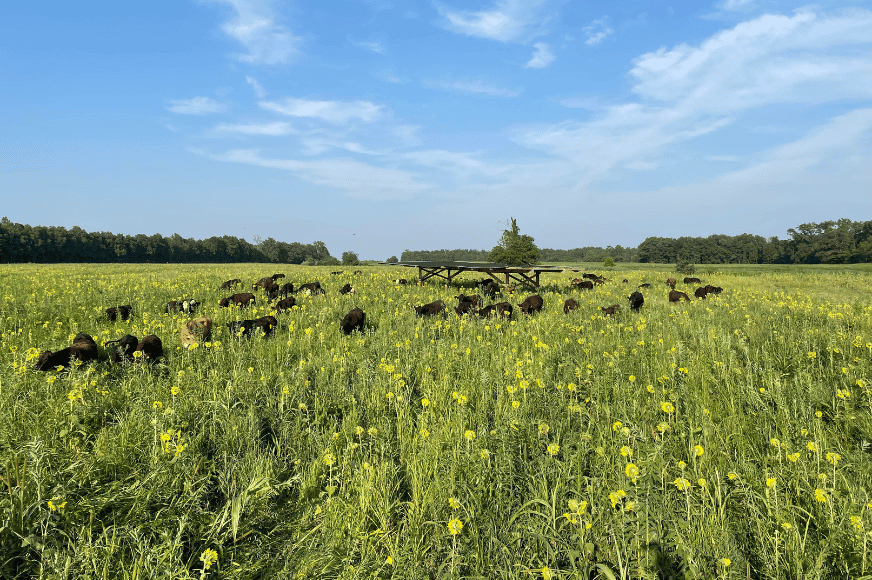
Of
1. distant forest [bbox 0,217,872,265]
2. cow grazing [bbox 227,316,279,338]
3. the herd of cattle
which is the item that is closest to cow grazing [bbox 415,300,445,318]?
the herd of cattle

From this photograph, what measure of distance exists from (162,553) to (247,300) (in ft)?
28.4

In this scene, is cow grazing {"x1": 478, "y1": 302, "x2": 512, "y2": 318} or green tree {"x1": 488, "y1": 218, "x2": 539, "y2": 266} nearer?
cow grazing {"x1": 478, "y1": 302, "x2": 512, "y2": 318}

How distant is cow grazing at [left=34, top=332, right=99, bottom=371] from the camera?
5.00m

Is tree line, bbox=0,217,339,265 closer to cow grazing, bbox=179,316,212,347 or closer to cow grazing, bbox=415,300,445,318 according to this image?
cow grazing, bbox=415,300,445,318

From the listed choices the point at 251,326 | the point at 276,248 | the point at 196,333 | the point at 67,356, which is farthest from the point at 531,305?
the point at 276,248

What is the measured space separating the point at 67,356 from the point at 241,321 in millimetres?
2705

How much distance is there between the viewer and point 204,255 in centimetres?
10069

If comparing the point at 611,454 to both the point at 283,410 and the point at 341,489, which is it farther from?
the point at 283,410

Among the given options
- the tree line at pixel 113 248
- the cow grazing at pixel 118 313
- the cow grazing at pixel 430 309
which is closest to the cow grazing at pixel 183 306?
the cow grazing at pixel 118 313

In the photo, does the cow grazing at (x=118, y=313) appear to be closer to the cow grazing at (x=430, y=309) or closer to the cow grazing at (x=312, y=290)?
the cow grazing at (x=312, y=290)

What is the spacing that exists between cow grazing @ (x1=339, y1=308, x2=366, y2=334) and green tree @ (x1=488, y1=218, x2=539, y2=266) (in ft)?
185

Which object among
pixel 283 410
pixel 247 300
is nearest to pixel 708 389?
pixel 283 410

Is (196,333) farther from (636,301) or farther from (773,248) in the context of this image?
(773,248)

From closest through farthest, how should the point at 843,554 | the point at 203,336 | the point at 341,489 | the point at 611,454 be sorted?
1. the point at 843,554
2. the point at 341,489
3. the point at 611,454
4. the point at 203,336
